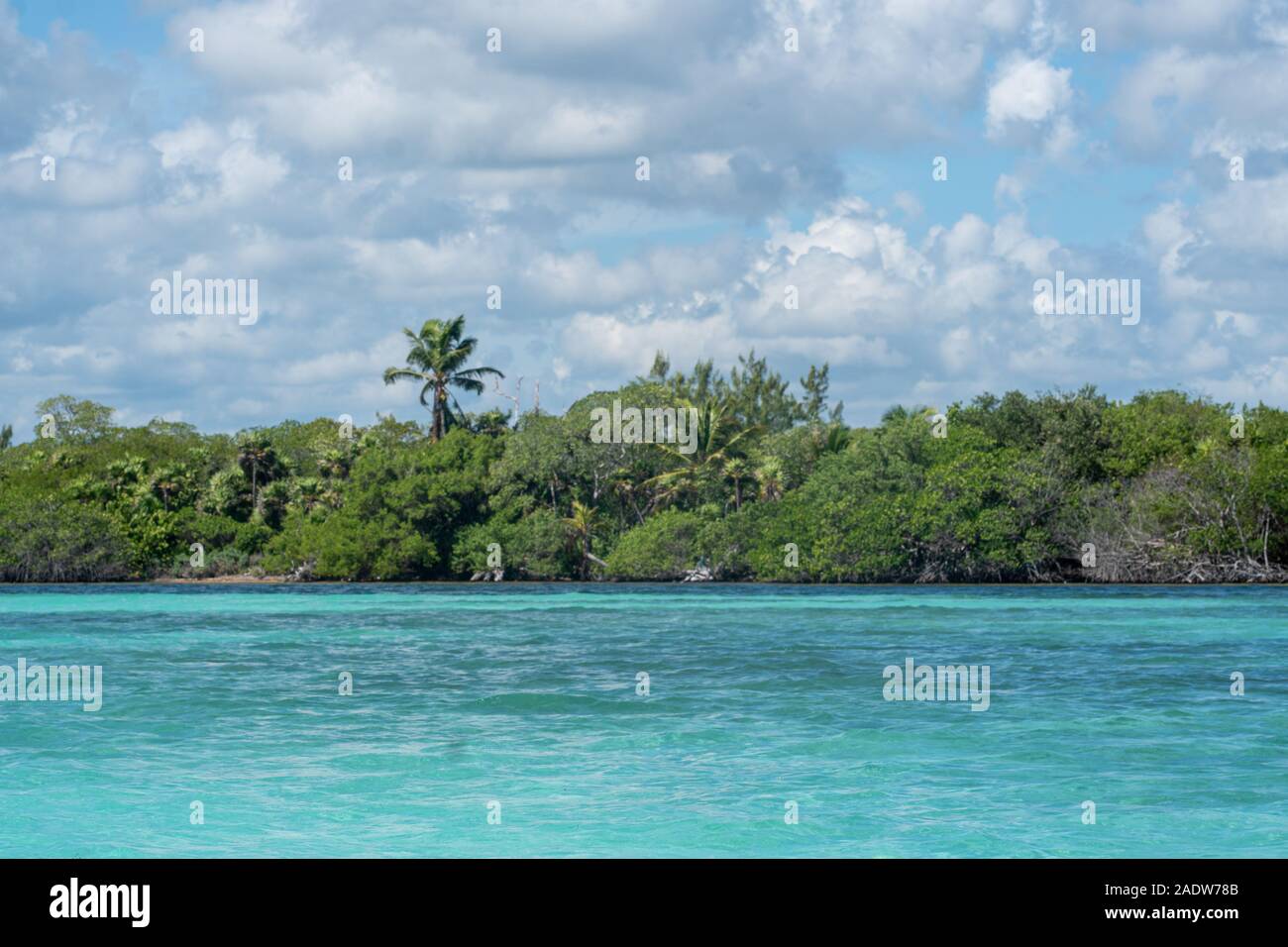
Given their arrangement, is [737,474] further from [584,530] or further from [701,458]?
[584,530]

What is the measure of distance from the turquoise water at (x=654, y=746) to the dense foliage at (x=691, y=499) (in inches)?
739

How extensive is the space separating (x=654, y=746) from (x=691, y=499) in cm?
4565

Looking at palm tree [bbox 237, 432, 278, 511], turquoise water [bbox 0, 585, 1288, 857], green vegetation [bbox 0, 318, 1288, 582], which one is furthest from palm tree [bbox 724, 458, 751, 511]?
turquoise water [bbox 0, 585, 1288, 857]

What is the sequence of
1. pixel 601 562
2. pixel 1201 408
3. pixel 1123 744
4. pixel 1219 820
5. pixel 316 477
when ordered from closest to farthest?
1. pixel 1219 820
2. pixel 1123 744
3. pixel 1201 408
4. pixel 601 562
5. pixel 316 477

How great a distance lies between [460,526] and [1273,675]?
1700 inches

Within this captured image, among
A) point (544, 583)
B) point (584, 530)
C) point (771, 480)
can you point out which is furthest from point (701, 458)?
point (544, 583)

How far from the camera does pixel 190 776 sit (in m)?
13.9

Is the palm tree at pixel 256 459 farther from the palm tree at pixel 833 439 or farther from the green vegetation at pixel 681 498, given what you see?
the palm tree at pixel 833 439

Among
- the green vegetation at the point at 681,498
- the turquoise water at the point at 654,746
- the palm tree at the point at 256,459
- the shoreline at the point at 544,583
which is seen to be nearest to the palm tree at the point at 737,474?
the green vegetation at the point at 681,498

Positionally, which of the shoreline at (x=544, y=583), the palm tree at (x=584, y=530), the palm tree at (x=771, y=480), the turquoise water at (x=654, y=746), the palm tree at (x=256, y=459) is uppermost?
the palm tree at (x=256, y=459)

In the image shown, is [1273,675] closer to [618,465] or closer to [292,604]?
[292,604]

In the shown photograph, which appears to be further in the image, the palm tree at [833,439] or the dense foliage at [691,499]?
the palm tree at [833,439]

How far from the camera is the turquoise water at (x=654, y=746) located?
11.4 meters
